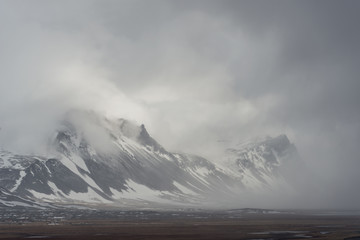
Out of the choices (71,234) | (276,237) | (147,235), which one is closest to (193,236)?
(147,235)

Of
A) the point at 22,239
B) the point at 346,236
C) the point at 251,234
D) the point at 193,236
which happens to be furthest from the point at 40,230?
the point at 346,236

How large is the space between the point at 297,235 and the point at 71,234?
221ft

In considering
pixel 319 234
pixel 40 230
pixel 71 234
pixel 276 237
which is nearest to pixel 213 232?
pixel 276 237

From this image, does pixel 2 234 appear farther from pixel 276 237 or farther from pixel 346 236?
pixel 346 236

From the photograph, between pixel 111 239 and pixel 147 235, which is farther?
pixel 147 235

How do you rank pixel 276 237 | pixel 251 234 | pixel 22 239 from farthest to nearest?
pixel 251 234 < pixel 276 237 < pixel 22 239

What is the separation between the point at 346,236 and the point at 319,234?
31.6 ft

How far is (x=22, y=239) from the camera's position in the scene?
128 metres

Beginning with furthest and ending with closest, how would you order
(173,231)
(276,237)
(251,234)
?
(173,231) < (251,234) < (276,237)

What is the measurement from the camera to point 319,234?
490 ft

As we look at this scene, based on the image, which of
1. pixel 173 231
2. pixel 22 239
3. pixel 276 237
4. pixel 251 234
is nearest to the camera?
pixel 22 239

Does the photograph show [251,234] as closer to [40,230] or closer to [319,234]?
[319,234]

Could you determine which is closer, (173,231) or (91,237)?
(91,237)

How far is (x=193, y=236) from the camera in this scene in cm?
13938
